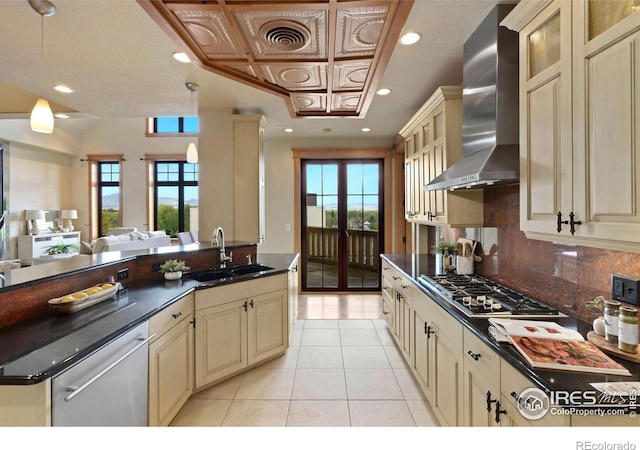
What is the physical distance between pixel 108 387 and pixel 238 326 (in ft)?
4.07

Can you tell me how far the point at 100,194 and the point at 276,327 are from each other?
28.0ft

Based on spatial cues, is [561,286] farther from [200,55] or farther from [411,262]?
[200,55]

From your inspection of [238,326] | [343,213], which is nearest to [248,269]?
[238,326]

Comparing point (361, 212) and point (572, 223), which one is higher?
point (361, 212)

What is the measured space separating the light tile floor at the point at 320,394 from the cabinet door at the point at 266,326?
0.50ft

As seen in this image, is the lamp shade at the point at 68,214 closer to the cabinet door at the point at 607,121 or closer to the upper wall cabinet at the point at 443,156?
the upper wall cabinet at the point at 443,156

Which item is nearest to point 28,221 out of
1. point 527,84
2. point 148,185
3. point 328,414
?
point 148,185

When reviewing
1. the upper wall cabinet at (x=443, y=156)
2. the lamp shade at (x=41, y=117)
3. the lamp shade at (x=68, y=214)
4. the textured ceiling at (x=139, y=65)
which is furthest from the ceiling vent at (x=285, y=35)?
the lamp shade at (x=68, y=214)

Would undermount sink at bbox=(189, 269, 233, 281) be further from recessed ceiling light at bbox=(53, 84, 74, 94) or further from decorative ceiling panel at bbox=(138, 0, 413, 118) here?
recessed ceiling light at bbox=(53, 84, 74, 94)

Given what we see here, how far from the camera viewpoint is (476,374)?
149 centimetres

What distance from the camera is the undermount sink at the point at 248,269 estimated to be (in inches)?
121

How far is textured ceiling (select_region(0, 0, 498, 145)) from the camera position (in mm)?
1998

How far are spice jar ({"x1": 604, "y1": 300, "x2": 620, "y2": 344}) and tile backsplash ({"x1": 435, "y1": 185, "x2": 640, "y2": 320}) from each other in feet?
0.68

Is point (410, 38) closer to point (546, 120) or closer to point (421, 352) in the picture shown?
point (546, 120)
